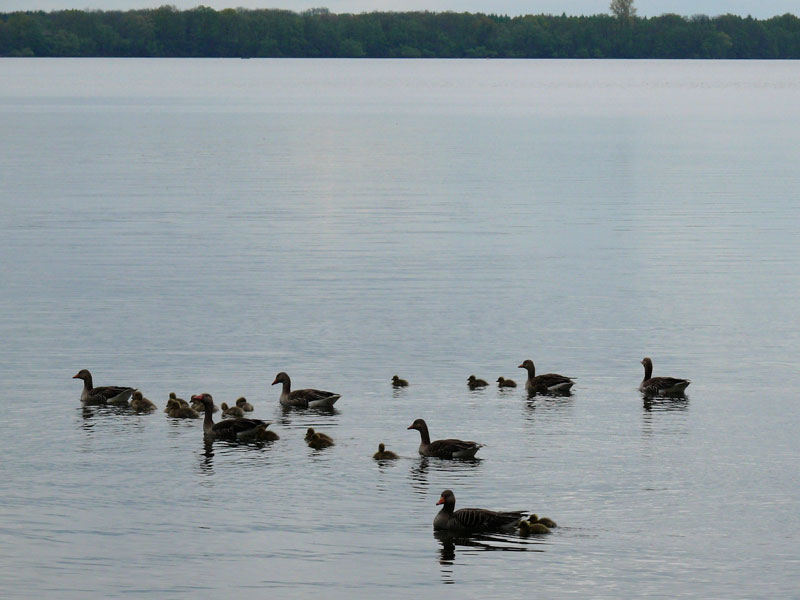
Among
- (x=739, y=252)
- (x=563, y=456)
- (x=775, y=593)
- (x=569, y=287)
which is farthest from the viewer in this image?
(x=739, y=252)

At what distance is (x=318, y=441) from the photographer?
22.2 meters

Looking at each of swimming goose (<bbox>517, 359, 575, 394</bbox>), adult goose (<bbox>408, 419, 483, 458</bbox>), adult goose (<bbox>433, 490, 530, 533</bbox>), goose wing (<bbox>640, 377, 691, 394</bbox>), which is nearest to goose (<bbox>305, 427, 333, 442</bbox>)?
adult goose (<bbox>408, 419, 483, 458</bbox>)

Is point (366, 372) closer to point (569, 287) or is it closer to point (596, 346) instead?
point (596, 346)

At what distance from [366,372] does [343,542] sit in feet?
33.7

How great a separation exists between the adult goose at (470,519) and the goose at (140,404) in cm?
809

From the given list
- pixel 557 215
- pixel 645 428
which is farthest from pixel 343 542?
pixel 557 215

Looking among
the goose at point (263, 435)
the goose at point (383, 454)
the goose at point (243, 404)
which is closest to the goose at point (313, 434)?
the goose at point (263, 435)

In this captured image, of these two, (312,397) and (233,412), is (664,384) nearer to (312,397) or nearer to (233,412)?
(312,397)

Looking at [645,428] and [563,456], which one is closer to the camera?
[563,456]

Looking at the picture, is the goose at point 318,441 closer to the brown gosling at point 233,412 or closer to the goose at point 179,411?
the brown gosling at point 233,412

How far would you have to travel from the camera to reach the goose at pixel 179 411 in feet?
79.2

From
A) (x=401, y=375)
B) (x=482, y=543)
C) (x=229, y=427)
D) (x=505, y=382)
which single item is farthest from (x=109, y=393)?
(x=482, y=543)

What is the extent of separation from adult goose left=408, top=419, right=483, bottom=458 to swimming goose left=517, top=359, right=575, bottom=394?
4.69 meters

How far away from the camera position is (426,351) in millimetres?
29984
